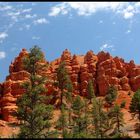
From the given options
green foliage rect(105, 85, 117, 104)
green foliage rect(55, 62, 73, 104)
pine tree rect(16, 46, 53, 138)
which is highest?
green foliage rect(55, 62, 73, 104)

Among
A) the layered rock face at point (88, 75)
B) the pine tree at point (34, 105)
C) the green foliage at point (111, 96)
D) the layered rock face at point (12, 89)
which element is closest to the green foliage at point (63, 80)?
the layered rock face at point (88, 75)

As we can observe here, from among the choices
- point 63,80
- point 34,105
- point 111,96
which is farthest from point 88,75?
point 34,105

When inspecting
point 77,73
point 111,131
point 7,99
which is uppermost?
point 77,73

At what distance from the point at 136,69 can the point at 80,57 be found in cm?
2926

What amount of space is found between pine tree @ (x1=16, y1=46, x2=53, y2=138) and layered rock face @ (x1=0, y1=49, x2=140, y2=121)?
7838 cm

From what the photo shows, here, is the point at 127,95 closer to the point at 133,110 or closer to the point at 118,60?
the point at 118,60

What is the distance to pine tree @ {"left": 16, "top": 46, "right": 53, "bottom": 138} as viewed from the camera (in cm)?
5166

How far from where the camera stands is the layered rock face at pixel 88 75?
13575cm

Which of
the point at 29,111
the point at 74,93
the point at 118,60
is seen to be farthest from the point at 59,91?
the point at 29,111

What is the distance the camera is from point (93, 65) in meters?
151

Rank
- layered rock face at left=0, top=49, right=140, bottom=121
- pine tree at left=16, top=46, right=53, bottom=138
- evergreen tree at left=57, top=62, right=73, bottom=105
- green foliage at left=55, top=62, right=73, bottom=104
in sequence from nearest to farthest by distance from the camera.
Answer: pine tree at left=16, top=46, right=53, bottom=138
green foliage at left=55, top=62, right=73, bottom=104
evergreen tree at left=57, top=62, right=73, bottom=105
layered rock face at left=0, top=49, right=140, bottom=121

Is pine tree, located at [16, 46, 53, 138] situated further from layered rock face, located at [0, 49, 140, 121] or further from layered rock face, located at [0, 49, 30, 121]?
layered rock face, located at [0, 49, 140, 121]

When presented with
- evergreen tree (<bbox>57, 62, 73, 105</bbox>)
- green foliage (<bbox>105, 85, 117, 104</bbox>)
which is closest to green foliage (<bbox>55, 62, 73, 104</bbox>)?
evergreen tree (<bbox>57, 62, 73, 105</bbox>)

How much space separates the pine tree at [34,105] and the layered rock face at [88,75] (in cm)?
7838
